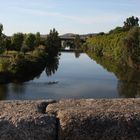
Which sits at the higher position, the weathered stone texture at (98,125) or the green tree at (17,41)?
the weathered stone texture at (98,125)

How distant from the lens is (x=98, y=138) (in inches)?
130

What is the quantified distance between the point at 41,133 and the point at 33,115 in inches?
6.6

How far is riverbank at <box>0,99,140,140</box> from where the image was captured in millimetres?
3227

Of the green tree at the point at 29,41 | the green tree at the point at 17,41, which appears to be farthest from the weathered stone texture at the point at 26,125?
the green tree at the point at 29,41

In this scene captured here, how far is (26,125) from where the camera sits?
3.23 meters

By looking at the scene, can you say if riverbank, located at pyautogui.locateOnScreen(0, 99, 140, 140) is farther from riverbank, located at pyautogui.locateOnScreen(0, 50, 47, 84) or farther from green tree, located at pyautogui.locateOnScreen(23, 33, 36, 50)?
green tree, located at pyautogui.locateOnScreen(23, 33, 36, 50)

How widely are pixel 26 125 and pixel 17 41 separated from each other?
11224 cm

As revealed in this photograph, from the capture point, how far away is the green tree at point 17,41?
11262 centimetres

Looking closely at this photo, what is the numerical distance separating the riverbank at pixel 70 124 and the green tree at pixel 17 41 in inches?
4288

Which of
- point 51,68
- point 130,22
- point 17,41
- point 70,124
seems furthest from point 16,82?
point 130,22

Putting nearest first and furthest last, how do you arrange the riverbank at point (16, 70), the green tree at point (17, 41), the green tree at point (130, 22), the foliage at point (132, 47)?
the riverbank at point (16, 70)
the foliage at point (132, 47)
the green tree at point (17, 41)
the green tree at point (130, 22)

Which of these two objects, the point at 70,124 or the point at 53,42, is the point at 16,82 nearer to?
the point at 70,124

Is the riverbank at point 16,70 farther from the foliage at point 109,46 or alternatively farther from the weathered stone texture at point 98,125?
the weathered stone texture at point 98,125

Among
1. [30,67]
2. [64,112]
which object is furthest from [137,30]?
[64,112]
